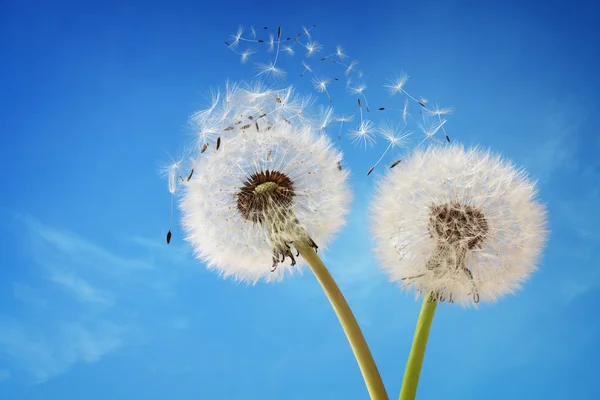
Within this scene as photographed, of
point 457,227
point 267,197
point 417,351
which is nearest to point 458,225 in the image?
point 457,227

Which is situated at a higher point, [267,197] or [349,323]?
[267,197]

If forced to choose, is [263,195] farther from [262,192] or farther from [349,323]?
[349,323]

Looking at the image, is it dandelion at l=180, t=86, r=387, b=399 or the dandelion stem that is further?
dandelion at l=180, t=86, r=387, b=399

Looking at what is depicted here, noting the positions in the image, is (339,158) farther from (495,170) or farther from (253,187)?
(495,170)

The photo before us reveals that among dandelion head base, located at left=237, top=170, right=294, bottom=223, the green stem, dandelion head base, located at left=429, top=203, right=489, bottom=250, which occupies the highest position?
dandelion head base, located at left=237, top=170, right=294, bottom=223

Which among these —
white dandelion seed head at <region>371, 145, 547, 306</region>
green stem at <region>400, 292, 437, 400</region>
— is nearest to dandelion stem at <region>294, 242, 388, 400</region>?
green stem at <region>400, 292, 437, 400</region>

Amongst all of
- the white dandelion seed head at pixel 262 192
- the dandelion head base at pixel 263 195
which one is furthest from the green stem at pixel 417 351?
the dandelion head base at pixel 263 195

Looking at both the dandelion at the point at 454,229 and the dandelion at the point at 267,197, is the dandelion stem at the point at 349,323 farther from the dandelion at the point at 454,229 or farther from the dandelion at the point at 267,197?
the dandelion at the point at 454,229

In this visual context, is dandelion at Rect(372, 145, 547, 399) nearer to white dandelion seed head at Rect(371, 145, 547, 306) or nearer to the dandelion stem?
white dandelion seed head at Rect(371, 145, 547, 306)

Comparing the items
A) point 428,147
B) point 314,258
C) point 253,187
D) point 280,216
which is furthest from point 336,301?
point 428,147
